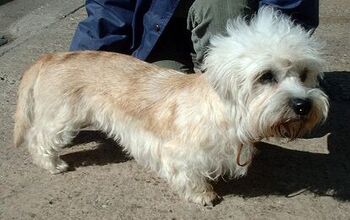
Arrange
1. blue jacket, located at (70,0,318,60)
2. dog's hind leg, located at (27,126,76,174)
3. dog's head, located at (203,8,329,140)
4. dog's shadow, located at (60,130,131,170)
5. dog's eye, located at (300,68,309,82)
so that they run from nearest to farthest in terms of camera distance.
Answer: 1. dog's head, located at (203,8,329,140)
2. dog's eye, located at (300,68,309,82)
3. dog's hind leg, located at (27,126,76,174)
4. dog's shadow, located at (60,130,131,170)
5. blue jacket, located at (70,0,318,60)

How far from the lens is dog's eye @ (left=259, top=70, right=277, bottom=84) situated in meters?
2.51

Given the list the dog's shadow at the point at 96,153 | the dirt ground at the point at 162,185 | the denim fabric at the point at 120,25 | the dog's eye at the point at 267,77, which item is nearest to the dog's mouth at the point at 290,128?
the dog's eye at the point at 267,77

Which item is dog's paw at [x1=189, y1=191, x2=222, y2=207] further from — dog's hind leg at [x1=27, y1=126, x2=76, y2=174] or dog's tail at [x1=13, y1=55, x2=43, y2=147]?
dog's tail at [x1=13, y1=55, x2=43, y2=147]

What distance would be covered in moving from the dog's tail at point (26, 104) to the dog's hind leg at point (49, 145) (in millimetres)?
46

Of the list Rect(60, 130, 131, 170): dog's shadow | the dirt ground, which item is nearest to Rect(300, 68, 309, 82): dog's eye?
the dirt ground

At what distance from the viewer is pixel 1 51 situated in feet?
16.9

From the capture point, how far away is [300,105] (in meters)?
2.49

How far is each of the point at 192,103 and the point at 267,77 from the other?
0.46 m

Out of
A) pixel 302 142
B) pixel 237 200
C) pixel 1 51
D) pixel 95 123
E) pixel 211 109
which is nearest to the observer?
pixel 211 109

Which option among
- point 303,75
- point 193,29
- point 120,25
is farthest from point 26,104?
point 303,75

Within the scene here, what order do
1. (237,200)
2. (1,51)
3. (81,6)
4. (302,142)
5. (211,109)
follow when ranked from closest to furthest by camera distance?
(211,109) < (237,200) < (302,142) < (1,51) < (81,6)

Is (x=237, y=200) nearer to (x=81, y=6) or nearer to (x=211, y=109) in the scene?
(x=211, y=109)

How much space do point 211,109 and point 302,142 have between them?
1.05 meters

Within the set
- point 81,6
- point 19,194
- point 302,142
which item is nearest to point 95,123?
point 19,194
